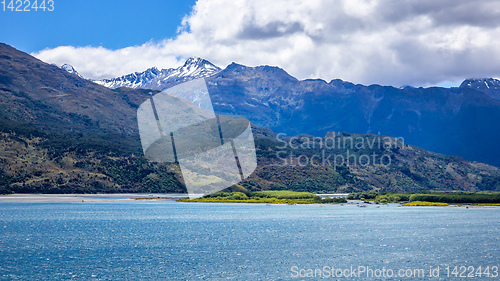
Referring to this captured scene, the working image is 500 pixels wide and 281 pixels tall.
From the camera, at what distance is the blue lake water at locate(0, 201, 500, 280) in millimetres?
49750

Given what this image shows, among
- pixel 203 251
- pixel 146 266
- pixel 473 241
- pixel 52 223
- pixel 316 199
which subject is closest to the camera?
pixel 146 266

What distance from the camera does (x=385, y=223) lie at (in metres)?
102

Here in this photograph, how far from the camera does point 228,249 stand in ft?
212

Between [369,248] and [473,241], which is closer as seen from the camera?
[369,248]

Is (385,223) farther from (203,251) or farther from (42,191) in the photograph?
(42,191)

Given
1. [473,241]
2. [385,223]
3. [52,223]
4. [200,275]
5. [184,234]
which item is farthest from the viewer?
[385,223]

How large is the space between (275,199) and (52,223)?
Answer: 109475 mm

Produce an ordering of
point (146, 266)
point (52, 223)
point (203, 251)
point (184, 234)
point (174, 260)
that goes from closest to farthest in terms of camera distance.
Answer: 1. point (146, 266)
2. point (174, 260)
3. point (203, 251)
4. point (184, 234)
5. point (52, 223)

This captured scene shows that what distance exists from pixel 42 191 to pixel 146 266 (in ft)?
512

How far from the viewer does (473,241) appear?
2906 inches

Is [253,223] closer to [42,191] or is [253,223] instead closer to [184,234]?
[184,234]

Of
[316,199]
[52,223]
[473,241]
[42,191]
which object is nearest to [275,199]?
[316,199]

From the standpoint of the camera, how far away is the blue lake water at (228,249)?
49.8 m

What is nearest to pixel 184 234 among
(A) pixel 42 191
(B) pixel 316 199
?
(B) pixel 316 199
